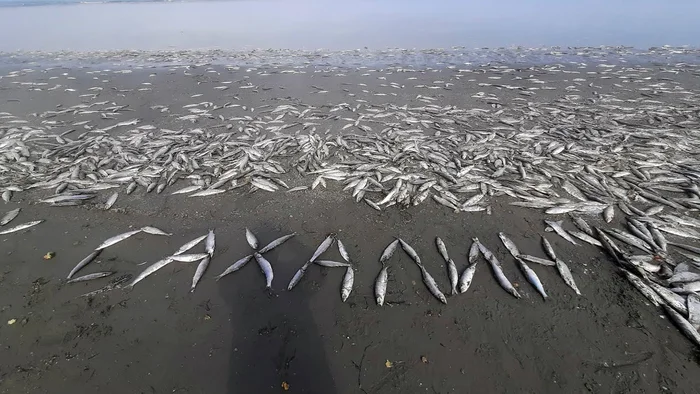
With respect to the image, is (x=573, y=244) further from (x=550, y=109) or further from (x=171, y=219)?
(x=550, y=109)

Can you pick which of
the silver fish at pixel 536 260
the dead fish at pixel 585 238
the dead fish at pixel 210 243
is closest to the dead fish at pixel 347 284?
the dead fish at pixel 210 243

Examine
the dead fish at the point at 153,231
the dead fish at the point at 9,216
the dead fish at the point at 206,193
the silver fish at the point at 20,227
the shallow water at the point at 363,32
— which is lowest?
the dead fish at the point at 153,231

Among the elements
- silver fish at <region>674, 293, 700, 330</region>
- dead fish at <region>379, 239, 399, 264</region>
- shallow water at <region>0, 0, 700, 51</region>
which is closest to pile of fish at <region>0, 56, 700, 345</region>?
silver fish at <region>674, 293, 700, 330</region>

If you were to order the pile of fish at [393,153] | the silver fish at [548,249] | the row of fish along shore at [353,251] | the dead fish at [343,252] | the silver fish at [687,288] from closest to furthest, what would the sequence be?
the row of fish along shore at [353,251]
the silver fish at [687,288]
the silver fish at [548,249]
the dead fish at [343,252]
the pile of fish at [393,153]

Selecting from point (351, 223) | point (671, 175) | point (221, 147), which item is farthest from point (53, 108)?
point (671, 175)

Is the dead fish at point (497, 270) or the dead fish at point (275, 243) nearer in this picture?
the dead fish at point (497, 270)

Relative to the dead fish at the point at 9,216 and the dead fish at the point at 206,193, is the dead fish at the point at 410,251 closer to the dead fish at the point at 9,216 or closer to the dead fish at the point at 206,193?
the dead fish at the point at 206,193

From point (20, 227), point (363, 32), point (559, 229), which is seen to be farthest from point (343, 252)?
point (363, 32)
